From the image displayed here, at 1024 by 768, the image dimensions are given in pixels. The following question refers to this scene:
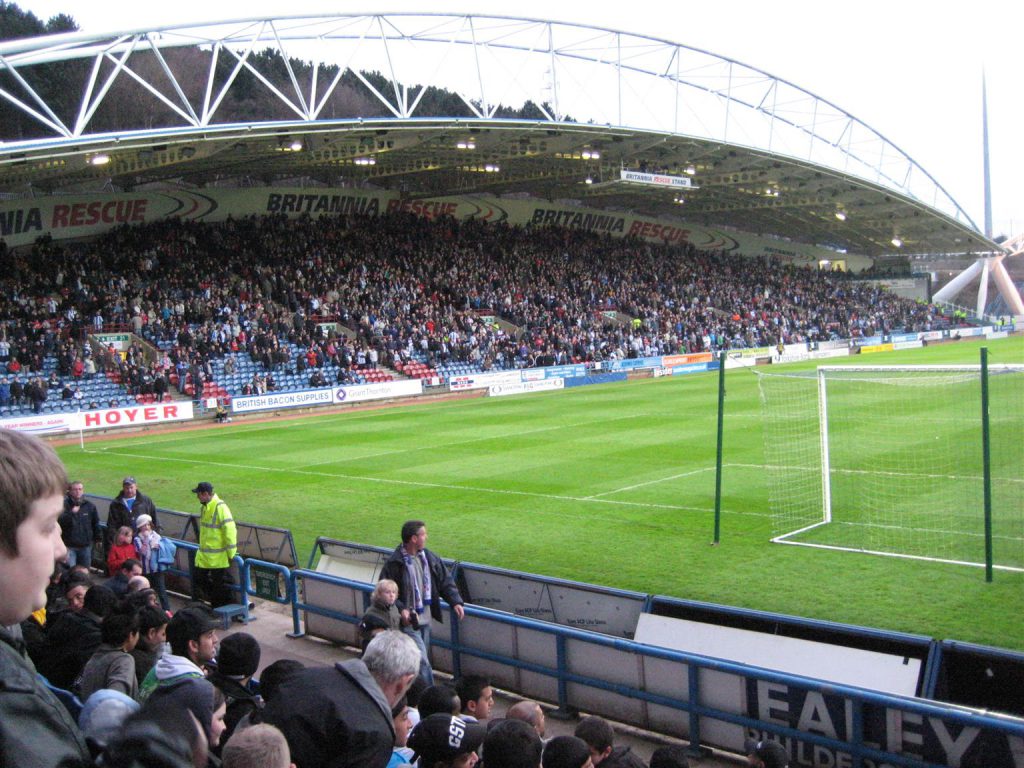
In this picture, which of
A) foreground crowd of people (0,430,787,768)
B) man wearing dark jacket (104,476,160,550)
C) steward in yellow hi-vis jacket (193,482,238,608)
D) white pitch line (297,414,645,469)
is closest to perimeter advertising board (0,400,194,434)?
white pitch line (297,414,645,469)

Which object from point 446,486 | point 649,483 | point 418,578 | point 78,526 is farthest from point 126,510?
point 649,483

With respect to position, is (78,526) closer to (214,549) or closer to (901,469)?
(214,549)

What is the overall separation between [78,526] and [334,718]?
1051 centimetres

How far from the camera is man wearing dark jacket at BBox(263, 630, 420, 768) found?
11.8 feet

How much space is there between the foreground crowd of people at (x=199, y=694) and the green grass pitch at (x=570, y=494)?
19.6 ft

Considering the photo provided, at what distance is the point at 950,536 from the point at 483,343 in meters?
34.2

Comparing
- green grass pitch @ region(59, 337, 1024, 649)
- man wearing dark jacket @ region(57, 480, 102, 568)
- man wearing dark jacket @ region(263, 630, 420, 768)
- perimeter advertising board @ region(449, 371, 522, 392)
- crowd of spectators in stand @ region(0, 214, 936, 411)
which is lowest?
green grass pitch @ region(59, 337, 1024, 649)

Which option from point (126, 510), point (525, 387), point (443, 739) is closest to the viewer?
point (443, 739)

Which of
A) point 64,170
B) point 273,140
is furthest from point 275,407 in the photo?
point 64,170

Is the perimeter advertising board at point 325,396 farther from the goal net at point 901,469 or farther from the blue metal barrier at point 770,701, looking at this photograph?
the blue metal barrier at point 770,701

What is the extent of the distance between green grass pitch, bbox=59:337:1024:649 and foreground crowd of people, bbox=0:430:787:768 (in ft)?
19.6

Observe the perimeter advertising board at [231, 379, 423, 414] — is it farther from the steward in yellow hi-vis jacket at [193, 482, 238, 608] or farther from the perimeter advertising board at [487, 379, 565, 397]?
the steward in yellow hi-vis jacket at [193, 482, 238, 608]

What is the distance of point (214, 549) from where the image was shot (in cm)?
1168

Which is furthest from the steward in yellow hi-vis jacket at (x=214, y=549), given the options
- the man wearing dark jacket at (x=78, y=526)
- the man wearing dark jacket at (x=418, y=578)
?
the man wearing dark jacket at (x=418, y=578)
